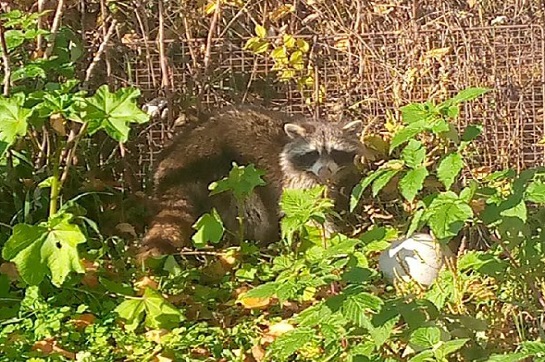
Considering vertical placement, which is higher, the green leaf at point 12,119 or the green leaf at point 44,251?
the green leaf at point 12,119

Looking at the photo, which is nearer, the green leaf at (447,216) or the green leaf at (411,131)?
the green leaf at (447,216)

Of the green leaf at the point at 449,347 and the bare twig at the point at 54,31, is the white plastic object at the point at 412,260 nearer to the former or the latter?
the green leaf at the point at 449,347

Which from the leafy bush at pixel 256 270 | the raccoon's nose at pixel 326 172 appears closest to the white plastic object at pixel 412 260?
the leafy bush at pixel 256 270

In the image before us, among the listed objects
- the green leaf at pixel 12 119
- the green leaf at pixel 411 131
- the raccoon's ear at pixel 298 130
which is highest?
the green leaf at pixel 12 119

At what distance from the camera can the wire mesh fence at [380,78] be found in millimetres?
5918

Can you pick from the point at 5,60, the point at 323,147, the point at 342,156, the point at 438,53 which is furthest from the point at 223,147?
→ the point at 5,60

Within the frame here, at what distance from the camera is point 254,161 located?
5840mm

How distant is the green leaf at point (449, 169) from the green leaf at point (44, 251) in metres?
1.50

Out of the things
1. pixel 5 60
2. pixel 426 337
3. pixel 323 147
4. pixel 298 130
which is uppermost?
pixel 5 60

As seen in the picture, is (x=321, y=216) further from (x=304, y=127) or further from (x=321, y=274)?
(x=304, y=127)

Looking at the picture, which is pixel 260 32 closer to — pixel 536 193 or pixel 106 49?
pixel 106 49

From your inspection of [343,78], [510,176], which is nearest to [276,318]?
[510,176]

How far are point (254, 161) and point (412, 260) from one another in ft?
4.67

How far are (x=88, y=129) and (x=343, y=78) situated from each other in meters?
2.63
